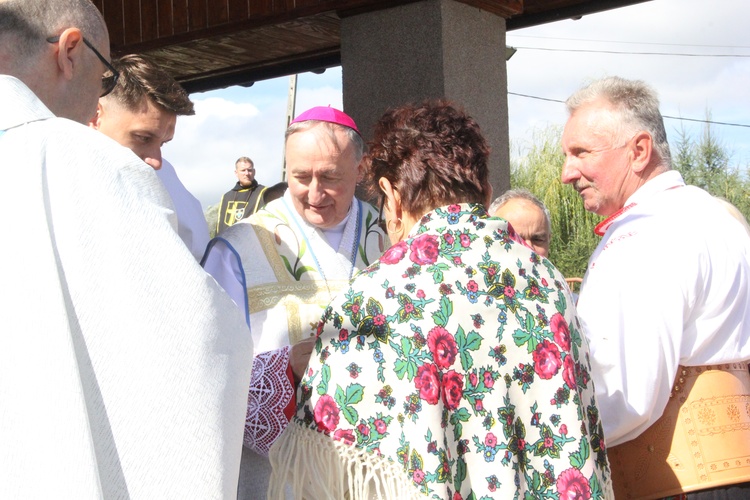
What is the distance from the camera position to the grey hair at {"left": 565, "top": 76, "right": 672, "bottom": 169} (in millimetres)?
2969

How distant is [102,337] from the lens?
1.51 metres

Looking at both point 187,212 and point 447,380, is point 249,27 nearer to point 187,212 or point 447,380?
point 187,212

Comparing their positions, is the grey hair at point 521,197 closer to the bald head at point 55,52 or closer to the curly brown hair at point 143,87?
the curly brown hair at point 143,87

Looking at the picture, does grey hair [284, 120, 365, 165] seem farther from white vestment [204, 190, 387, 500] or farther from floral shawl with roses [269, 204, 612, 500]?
floral shawl with roses [269, 204, 612, 500]

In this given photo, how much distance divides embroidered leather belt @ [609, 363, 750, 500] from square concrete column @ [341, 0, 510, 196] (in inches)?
130

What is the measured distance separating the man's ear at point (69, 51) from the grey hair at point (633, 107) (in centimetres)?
175

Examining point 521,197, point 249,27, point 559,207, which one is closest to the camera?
point 521,197

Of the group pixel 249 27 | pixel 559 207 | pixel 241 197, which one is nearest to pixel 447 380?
pixel 249 27

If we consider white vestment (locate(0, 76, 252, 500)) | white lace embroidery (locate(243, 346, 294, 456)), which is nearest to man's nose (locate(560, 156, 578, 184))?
white lace embroidery (locate(243, 346, 294, 456))

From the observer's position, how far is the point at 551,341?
2229 millimetres

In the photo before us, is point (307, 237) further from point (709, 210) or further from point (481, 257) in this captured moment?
point (709, 210)

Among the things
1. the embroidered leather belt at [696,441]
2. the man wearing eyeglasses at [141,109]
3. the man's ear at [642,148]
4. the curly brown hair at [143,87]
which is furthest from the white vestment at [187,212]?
the embroidered leather belt at [696,441]

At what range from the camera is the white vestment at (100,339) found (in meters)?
1.44

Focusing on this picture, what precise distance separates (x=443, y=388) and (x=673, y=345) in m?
0.84
